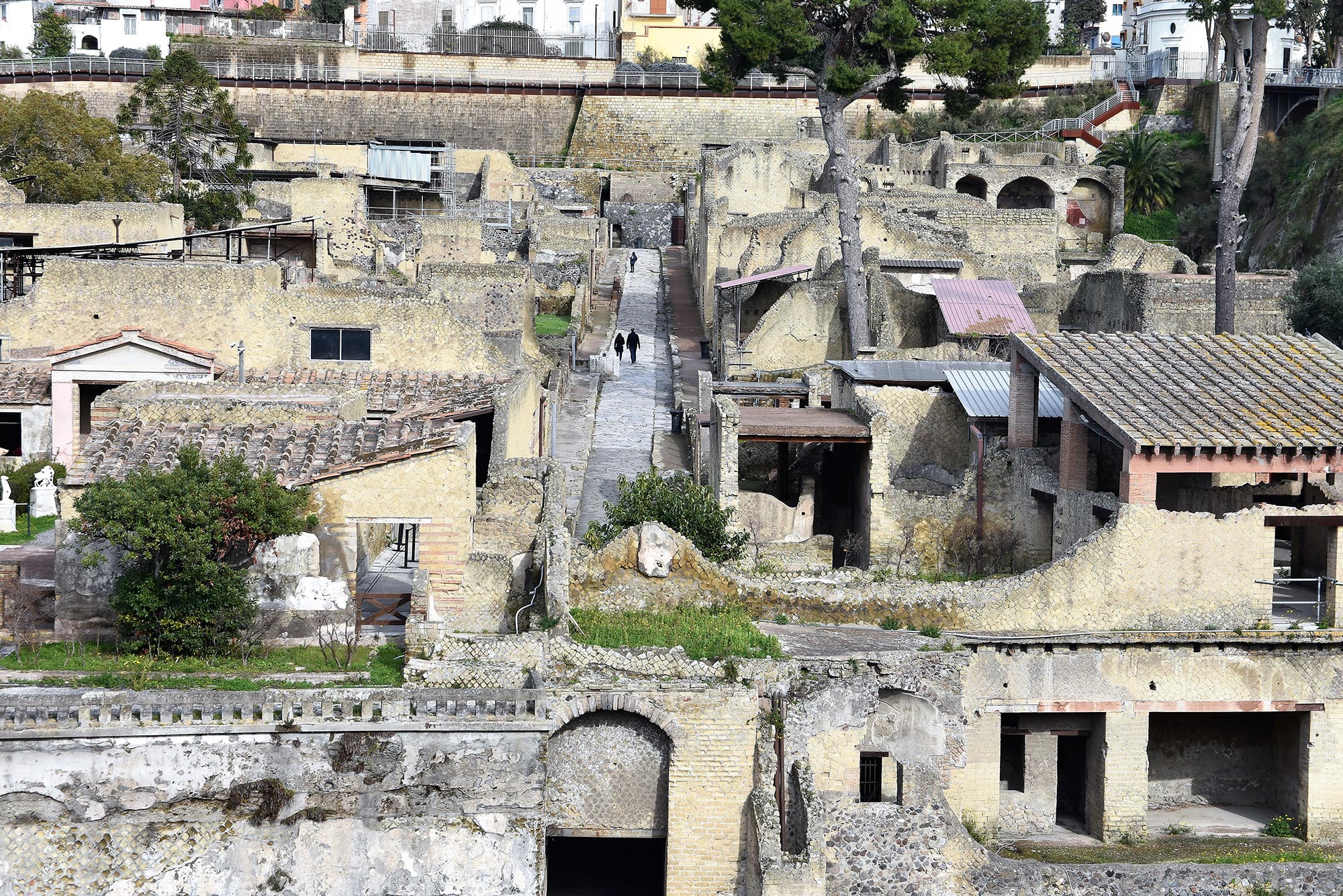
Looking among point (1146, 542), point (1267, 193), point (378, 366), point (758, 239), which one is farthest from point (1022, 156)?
point (1146, 542)

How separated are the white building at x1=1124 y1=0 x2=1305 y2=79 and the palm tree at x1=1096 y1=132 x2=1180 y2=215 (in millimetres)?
4716

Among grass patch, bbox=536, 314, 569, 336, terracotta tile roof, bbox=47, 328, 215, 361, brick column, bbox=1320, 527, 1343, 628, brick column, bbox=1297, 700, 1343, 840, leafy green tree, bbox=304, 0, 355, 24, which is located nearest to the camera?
brick column, bbox=1297, 700, 1343, 840

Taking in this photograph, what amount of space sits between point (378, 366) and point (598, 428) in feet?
19.1

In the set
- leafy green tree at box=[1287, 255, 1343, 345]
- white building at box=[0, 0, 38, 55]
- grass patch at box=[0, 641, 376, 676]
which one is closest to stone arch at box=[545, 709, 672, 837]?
grass patch at box=[0, 641, 376, 676]

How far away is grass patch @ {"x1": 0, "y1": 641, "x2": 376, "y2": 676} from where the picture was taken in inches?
736

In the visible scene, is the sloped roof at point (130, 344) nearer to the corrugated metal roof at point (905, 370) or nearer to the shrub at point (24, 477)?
the shrub at point (24, 477)

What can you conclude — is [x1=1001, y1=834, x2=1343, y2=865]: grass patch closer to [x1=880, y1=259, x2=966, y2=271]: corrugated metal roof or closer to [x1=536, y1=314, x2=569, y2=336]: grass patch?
[x1=880, y1=259, x2=966, y2=271]: corrugated metal roof

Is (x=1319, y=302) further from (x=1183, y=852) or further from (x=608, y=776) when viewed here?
(x=608, y=776)

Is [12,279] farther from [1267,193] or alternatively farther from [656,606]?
[1267,193]

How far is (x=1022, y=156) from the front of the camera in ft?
196

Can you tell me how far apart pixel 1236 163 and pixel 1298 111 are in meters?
32.2

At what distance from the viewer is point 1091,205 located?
184 ft

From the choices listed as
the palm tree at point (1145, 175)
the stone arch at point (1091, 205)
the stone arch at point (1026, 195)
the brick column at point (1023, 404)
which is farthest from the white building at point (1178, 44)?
the brick column at point (1023, 404)

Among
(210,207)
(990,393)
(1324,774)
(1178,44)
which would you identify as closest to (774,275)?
(990,393)
